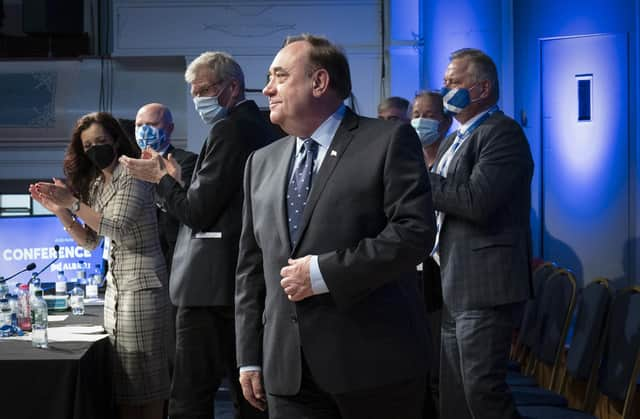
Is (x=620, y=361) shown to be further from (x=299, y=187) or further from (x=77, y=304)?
(x=77, y=304)

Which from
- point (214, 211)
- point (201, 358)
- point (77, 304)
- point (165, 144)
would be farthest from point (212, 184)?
point (77, 304)

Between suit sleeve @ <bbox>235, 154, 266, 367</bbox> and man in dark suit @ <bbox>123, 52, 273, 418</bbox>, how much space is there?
32.2 inches

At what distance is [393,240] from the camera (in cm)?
186

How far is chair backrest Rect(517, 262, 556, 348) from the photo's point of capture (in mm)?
4059

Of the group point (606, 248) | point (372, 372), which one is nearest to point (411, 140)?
point (372, 372)

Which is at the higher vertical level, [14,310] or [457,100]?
[457,100]

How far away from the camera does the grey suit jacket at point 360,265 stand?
6.13ft

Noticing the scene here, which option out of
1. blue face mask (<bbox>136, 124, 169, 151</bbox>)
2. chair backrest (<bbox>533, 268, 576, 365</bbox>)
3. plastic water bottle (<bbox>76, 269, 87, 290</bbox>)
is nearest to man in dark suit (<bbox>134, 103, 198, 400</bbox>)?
blue face mask (<bbox>136, 124, 169, 151</bbox>)

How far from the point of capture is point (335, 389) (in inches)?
75.0

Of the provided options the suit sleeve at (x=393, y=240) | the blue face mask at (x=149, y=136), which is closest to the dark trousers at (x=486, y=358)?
the suit sleeve at (x=393, y=240)

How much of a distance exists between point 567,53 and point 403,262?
11.8 feet

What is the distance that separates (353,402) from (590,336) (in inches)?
61.7

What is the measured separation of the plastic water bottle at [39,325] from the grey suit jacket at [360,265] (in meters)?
1.30

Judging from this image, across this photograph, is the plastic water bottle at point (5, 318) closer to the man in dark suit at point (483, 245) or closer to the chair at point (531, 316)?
the man in dark suit at point (483, 245)
